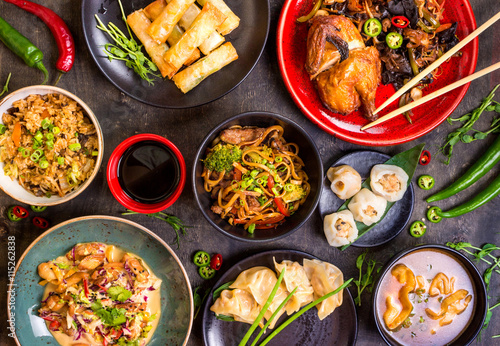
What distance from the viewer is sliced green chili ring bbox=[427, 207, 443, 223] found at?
10.8 feet

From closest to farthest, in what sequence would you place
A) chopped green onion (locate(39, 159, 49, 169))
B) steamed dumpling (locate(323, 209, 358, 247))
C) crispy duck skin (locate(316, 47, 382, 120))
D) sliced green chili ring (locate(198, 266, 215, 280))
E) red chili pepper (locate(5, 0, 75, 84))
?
chopped green onion (locate(39, 159, 49, 169)), crispy duck skin (locate(316, 47, 382, 120)), red chili pepper (locate(5, 0, 75, 84)), steamed dumpling (locate(323, 209, 358, 247)), sliced green chili ring (locate(198, 266, 215, 280))

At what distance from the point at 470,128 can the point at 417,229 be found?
1.07m

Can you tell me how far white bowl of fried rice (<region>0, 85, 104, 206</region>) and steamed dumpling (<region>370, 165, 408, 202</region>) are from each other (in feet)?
7.44

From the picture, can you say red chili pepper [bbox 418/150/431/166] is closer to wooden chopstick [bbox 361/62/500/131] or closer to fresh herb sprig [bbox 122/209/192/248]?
wooden chopstick [bbox 361/62/500/131]

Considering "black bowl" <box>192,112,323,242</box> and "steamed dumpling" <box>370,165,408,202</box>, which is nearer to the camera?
"black bowl" <box>192,112,323,242</box>

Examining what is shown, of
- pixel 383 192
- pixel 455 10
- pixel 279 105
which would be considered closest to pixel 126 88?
pixel 279 105

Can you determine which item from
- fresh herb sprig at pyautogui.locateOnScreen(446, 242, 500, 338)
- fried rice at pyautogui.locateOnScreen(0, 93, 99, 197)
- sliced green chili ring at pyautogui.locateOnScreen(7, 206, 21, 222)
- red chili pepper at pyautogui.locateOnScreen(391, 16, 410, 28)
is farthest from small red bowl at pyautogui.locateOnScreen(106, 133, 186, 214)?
fresh herb sprig at pyautogui.locateOnScreen(446, 242, 500, 338)

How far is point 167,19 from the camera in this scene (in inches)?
107

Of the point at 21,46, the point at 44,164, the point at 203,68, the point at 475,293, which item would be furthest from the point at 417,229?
the point at 21,46

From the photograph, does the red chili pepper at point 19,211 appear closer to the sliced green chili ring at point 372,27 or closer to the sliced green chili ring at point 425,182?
the sliced green chili ring at point 372,27

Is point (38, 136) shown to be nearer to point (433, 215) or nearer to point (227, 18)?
point (227, 18)

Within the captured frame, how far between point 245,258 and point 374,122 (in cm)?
159

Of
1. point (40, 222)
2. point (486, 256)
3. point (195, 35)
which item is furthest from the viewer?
point (486, 256)

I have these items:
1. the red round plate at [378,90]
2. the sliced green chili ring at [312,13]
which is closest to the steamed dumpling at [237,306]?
the red round plate at [378,90]
